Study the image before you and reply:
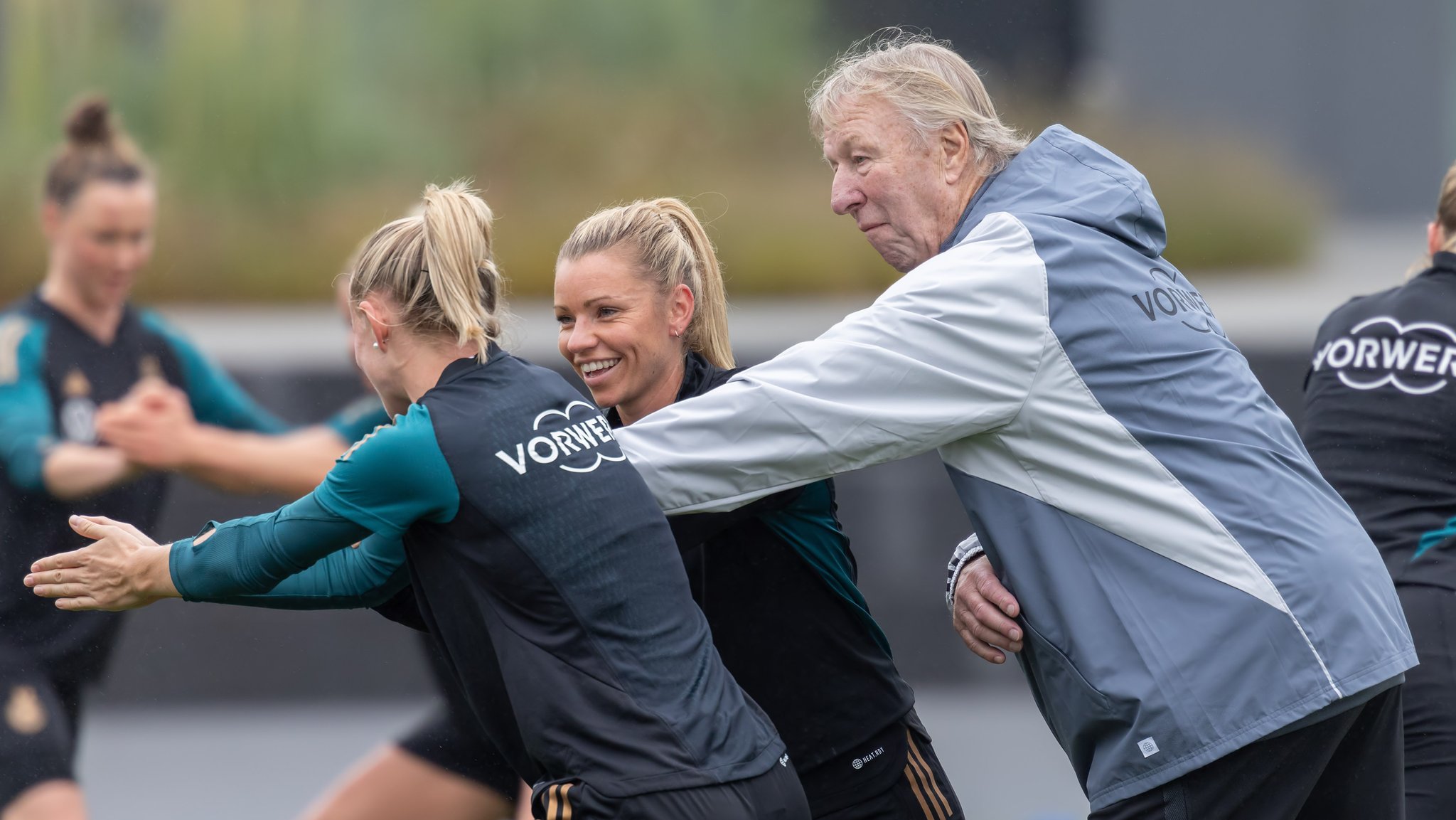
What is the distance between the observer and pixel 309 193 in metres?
9.52

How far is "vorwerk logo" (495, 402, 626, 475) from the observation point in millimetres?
2461

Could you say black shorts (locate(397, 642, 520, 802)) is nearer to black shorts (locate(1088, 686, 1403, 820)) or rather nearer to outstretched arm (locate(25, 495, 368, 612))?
outstretched arm (locate(25, 495, 368, 612))

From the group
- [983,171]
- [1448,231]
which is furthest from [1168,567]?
[1448,231]

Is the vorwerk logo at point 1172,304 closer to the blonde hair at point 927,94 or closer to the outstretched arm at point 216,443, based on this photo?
the blonde hair at point 927,94

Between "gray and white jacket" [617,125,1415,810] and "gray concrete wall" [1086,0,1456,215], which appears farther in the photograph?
"gray concrete wall" [1086,0,1456,215]

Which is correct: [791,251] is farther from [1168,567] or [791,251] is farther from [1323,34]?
[1168,567]

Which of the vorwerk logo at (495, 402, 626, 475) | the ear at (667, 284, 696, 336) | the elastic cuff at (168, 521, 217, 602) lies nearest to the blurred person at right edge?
the ear at (667, 284, 696, 336)

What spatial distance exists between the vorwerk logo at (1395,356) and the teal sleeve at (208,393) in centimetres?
338

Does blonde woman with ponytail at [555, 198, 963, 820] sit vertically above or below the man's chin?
below

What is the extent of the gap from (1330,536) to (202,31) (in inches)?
337

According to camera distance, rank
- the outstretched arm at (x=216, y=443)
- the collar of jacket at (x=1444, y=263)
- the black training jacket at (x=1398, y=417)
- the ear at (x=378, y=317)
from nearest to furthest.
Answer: the ear at (x=378, y=317) < the black training jacket at (x=1398, y=417) < the collar of jacket at (x=1444, y=263) < the outstretched arm at (x=216, y=443)

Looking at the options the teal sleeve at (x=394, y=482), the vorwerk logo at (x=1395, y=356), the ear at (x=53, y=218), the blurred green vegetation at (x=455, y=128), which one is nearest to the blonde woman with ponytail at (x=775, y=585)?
the teal sleeve at (x=394, y=482)

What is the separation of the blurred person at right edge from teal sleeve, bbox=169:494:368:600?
2.32m

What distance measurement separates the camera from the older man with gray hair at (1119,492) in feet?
8.16
